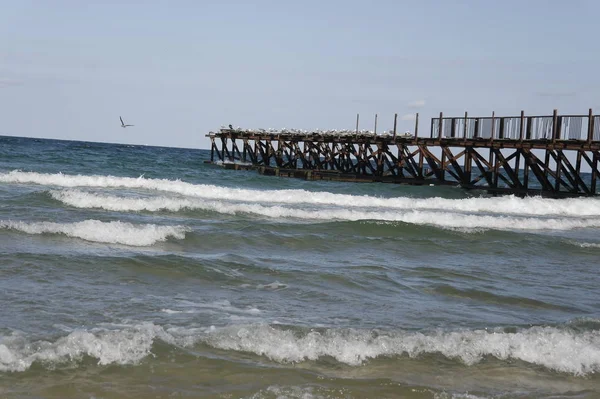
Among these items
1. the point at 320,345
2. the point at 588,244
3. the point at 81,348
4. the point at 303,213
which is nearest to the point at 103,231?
the point at 81,348

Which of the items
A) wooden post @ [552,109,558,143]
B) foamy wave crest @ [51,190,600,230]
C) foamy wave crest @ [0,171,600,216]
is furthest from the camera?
wooden post @ [552,109,558,143]

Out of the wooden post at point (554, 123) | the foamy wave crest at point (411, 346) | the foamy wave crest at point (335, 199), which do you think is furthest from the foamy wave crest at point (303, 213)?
the foamy wave crest at point (411, 346)

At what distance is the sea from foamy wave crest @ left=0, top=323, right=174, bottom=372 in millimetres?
16

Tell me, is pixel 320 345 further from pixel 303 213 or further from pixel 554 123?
pixel 554 123

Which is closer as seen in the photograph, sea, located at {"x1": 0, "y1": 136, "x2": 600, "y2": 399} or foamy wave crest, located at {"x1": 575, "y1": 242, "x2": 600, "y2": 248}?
sea, located at {"x1": 0, "y1": 136, "x2": 600, "y2": 399}

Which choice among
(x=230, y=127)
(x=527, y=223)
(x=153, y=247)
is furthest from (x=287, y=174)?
(x=153, y=247)

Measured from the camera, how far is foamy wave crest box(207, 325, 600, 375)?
620 cm

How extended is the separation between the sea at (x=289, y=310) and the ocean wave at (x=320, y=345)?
0.06 feet

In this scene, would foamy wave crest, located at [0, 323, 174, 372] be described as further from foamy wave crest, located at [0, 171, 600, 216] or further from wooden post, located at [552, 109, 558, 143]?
wooden post, located at [552, 109, 558, 143]

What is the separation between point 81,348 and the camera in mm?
5887

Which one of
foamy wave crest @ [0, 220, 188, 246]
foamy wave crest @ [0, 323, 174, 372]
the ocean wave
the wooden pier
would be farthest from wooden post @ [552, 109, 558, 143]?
foamy wave crest @ [0, 323, 174, 372]

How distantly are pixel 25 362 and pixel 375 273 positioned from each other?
545cm

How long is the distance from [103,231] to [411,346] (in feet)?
22.6

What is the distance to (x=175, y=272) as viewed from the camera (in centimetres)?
938
